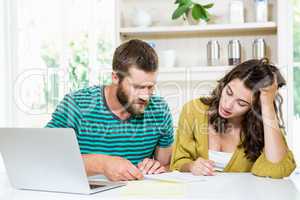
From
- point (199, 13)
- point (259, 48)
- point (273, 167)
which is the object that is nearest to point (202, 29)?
point (199, 13)

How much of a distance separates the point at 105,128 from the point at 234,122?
1.80 feet

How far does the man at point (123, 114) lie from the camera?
188 centimetres

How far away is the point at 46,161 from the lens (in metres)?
1.29

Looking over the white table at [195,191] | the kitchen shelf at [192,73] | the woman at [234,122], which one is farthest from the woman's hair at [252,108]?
the kitchen shelf at [192,73]

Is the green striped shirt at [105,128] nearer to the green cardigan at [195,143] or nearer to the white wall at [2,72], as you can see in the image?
the green cardigan at [195,143]

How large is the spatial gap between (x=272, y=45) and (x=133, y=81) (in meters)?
1.59

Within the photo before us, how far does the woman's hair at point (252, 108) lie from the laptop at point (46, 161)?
703mm

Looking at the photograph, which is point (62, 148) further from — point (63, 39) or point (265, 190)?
point (63, 39)

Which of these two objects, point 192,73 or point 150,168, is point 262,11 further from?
point 150,168

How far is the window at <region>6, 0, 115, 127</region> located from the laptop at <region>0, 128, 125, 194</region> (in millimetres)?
2245

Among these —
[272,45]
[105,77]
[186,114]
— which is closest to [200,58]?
[272,45]

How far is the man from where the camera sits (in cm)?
188

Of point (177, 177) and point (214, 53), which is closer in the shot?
point (177, 177)

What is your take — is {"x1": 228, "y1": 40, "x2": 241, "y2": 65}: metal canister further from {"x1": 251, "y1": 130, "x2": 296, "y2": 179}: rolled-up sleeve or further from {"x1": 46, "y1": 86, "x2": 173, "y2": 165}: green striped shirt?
{"x1": 251, "y1": 130, "x2": 296, "y2": 179}: rolled-up sleeve
